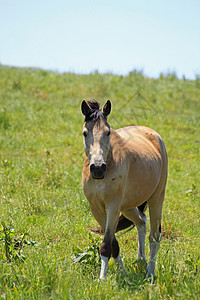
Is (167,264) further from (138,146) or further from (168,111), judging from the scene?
(168,111)

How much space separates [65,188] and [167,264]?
148 inches

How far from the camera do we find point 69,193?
21.9ft

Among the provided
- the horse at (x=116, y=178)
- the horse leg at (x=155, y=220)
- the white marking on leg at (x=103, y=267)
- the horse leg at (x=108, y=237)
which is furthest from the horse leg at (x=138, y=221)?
the white marking on leg at (x=103, y=267)

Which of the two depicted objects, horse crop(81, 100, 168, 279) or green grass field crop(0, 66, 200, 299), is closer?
green grass field crop(0, 66, 200, 299)

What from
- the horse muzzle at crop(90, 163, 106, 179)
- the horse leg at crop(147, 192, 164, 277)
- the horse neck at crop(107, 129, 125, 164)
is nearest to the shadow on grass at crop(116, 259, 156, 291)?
the horse leg at crop(147, 192, 164, 277)

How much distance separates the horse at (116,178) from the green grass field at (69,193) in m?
0.32

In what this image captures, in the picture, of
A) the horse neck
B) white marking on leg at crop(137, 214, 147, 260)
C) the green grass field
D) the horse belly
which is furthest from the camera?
white marking on leg at crop(137, 214, 147, 260)

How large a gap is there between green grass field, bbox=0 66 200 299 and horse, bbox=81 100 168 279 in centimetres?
32

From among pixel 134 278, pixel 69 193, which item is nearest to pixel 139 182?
pixel 134 278

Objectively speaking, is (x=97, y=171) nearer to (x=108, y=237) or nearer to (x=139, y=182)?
(x=108, y=237)

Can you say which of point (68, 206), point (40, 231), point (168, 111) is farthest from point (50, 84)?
point (40, 231)

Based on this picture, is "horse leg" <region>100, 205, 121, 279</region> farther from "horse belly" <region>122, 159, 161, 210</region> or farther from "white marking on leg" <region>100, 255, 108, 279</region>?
"horse belly" <region>122, 159, 161, 210</region>

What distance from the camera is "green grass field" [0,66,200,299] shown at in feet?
10.9

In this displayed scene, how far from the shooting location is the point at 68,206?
6051 mm
